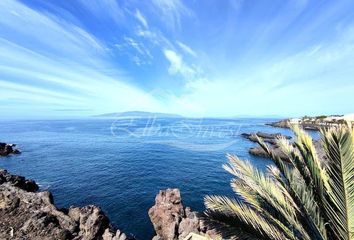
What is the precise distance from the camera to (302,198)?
19.0 ft

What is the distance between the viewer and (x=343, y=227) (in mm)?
4891

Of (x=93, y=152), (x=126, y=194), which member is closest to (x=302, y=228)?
(x=126, y=194)

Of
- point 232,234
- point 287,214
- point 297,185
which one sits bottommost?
point 232,234

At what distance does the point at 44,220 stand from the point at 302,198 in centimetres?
1848

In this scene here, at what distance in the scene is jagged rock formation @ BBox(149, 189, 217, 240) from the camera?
19.1m

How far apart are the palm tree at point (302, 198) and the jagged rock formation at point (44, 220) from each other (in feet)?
42.9

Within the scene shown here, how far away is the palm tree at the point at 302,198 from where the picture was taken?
4.77 metres

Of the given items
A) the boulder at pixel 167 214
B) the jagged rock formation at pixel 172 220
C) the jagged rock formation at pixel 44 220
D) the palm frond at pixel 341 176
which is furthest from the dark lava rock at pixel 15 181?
the palm frond at pixel 341 176

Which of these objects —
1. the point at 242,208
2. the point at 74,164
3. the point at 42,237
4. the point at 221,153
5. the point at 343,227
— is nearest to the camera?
the point at 343,227

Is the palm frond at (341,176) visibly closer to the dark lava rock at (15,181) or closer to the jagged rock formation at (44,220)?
the jagged rock formation at (44,220)

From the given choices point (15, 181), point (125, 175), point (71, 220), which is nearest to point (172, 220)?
point (71, 220)

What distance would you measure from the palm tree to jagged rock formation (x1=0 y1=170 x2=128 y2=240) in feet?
42.9

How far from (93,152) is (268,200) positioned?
189ft

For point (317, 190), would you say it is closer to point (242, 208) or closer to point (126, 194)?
point (242, 208)
